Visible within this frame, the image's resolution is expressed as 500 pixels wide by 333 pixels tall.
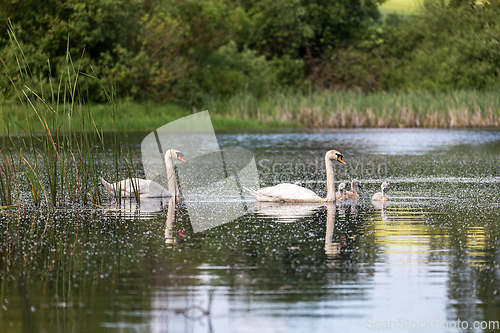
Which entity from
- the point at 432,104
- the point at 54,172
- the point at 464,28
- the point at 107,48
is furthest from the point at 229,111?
the point at 54,172

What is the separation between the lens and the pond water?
5.38 meters

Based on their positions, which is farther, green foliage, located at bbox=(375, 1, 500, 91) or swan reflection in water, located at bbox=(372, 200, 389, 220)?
green foliage, located at bbox=(375, 1, 500, 91)

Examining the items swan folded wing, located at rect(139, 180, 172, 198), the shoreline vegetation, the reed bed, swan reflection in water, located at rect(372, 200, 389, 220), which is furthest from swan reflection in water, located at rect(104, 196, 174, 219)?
the reed bed

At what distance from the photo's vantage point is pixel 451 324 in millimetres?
5328

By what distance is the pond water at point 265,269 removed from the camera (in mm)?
5375

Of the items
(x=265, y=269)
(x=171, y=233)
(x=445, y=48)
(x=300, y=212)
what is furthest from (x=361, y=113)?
(x=265, y=269)

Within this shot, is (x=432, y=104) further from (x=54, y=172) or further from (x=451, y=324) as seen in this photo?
(x=451, y=324)

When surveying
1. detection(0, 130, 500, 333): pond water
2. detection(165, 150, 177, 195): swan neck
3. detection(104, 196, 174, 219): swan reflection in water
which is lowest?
detection(0, 130, 500, 333): pond water

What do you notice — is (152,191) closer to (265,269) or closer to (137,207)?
(137,207)

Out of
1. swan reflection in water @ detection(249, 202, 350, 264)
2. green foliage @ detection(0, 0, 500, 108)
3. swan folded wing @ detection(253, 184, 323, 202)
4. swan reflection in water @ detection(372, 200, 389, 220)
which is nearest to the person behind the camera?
swan reflection in water @ detection(249, 202, 350, 264)

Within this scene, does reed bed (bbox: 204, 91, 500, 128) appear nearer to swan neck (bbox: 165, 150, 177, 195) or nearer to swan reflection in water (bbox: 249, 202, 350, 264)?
swan neck (bbox: 165, 150, 177, 195)

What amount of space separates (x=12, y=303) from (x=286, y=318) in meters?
2.02

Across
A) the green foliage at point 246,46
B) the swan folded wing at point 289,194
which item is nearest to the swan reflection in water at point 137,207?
the swan folded wing at point 289,194

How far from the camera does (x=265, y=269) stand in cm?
680
